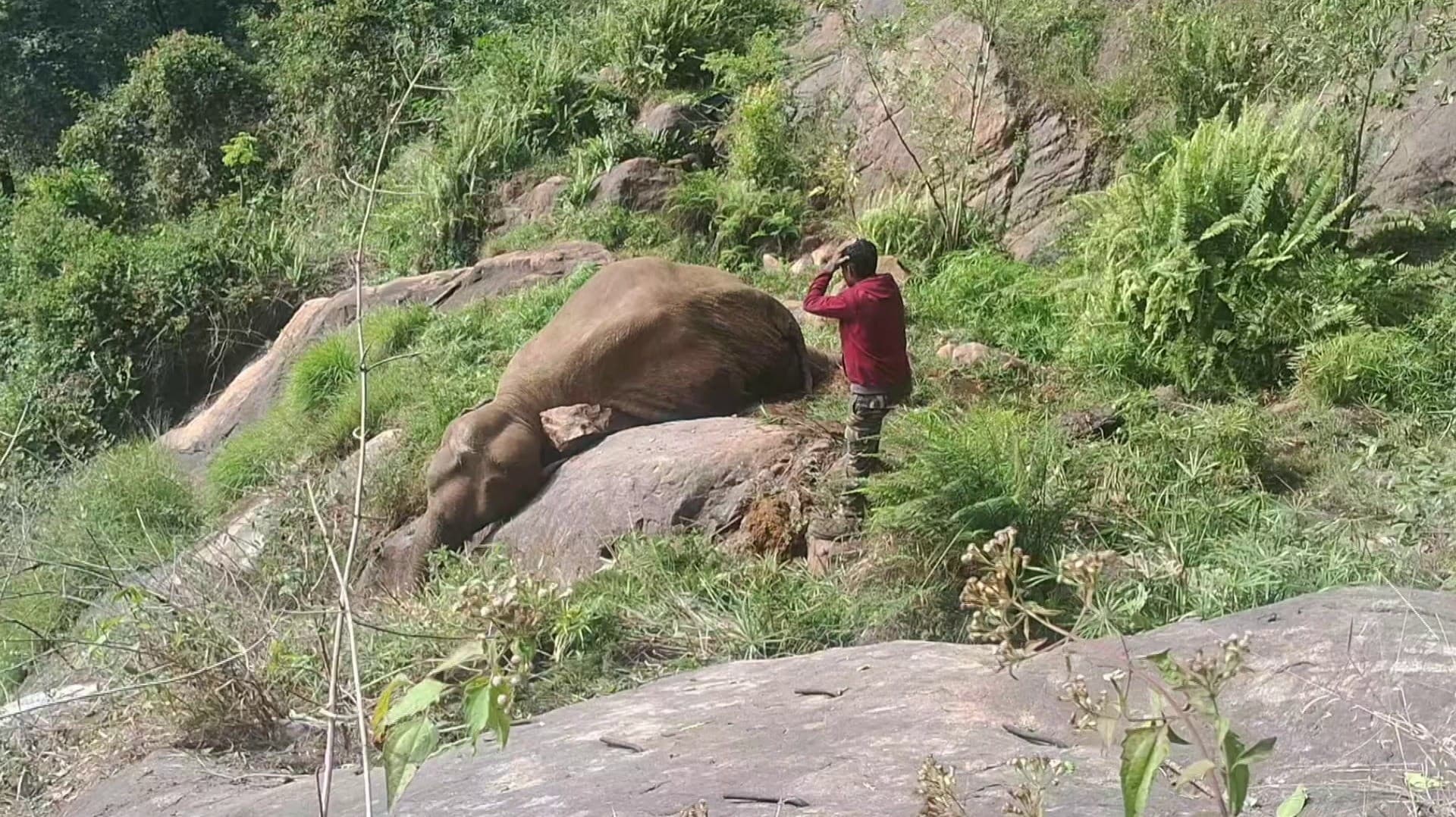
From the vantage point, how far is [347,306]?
39.2 ft

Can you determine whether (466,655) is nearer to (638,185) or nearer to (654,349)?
(654,349)

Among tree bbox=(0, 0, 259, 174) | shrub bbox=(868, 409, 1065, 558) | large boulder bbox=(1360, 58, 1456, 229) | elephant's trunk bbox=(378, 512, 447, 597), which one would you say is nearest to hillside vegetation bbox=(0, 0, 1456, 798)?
shrub bbox=(868, 409, 1065, 558)

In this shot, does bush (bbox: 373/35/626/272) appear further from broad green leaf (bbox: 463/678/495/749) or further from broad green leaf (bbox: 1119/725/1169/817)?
broad green leaf (bbox: 1119/725/1169/817)

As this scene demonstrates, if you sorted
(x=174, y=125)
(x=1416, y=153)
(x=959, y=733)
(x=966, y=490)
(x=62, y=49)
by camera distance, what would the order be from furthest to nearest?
(x=62, y=49) < (x=174, y=125) < (x=1416, y=153) < (x=966, y=490) < (x=959, y=733)

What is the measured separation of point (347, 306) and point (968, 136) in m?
5.52

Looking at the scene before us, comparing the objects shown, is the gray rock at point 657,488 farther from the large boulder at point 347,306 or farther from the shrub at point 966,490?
the large boulder at point 347,306

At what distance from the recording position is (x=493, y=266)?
11.6m

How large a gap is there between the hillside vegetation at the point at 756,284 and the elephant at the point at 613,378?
0.43 m

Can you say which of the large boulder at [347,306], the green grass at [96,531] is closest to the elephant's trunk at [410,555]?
the green grass at [96,531]

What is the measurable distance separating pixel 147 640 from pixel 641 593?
213cm

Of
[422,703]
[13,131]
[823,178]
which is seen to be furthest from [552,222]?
[13,131]

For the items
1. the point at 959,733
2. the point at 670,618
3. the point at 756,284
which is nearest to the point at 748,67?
the point at 756,284

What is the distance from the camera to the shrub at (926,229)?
10.5 metres

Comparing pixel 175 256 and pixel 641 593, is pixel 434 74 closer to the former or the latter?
pixel 175 256
